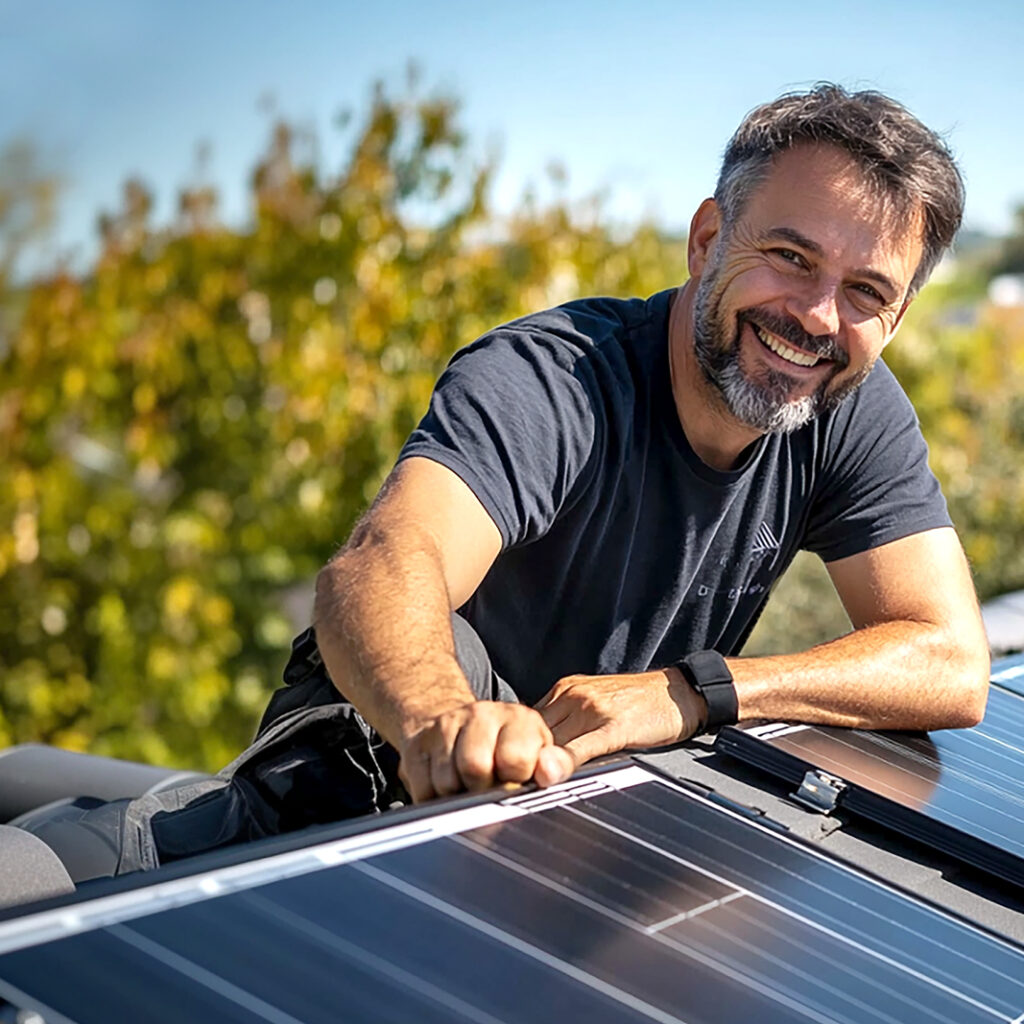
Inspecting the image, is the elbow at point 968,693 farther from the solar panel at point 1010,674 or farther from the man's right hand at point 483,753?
the man's right hand at point 483,753

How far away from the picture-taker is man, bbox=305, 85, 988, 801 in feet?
8.34

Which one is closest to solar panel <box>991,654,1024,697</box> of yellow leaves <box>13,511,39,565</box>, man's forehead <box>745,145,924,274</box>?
man's forehead <box>745,145,924,274</box>

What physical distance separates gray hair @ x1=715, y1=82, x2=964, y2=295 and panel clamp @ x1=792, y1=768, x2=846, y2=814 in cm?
128

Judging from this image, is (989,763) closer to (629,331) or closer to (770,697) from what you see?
(770,697)

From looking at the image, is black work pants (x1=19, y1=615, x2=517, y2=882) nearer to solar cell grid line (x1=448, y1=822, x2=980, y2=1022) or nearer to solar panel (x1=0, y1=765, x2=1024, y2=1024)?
solar panel (x1=0, y1=765, x2=1024, y2=1024)

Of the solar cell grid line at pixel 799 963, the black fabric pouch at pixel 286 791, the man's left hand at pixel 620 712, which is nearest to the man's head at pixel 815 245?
the man's left hand at pixel 620 712

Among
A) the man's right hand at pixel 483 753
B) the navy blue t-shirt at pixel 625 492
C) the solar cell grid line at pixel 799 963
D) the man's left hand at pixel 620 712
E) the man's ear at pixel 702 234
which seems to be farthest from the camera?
the man's ear at pixel 702 234

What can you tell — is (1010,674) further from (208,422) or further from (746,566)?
(208,422)

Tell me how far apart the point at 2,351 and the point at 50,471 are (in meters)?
0.46

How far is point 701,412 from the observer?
3033 millimetres

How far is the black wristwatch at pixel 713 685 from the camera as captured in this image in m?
2.40

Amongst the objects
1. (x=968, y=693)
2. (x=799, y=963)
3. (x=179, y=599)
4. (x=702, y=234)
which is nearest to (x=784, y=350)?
(x=702, y=234)

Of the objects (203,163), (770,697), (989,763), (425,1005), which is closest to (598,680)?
(770,697)

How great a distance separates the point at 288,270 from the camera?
5.43m
